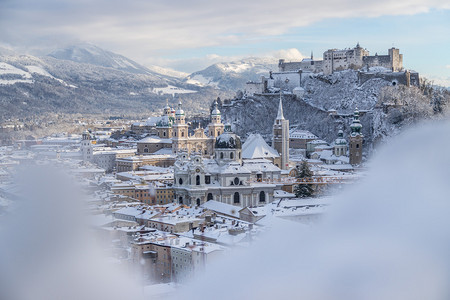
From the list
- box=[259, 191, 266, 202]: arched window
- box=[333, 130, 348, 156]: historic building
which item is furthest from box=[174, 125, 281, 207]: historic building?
box=[333, 130, 348, 156]: historic building

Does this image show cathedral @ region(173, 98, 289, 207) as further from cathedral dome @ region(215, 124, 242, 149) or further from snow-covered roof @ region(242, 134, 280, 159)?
snow-covered roof @ region(242, 134, 280, 159)

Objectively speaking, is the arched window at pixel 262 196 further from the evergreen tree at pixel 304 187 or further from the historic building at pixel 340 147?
the historic building at pixel 340 147

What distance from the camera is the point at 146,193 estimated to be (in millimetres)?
33562

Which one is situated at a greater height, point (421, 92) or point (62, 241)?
point (421, 92)

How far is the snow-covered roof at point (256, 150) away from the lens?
36906mm

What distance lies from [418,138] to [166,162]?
28284mm

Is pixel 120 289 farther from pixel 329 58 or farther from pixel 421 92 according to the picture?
pixel 329 58

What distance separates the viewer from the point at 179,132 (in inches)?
1738

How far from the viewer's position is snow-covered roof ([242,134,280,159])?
36906 mm

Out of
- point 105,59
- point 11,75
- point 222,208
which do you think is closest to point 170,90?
point 105,59

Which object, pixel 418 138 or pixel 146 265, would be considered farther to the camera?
pixel 146 265

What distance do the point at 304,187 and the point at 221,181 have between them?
3.84 m

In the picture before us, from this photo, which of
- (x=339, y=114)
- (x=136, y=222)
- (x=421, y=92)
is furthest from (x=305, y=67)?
(x=136, y=222)

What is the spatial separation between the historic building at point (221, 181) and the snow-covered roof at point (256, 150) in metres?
2.91
